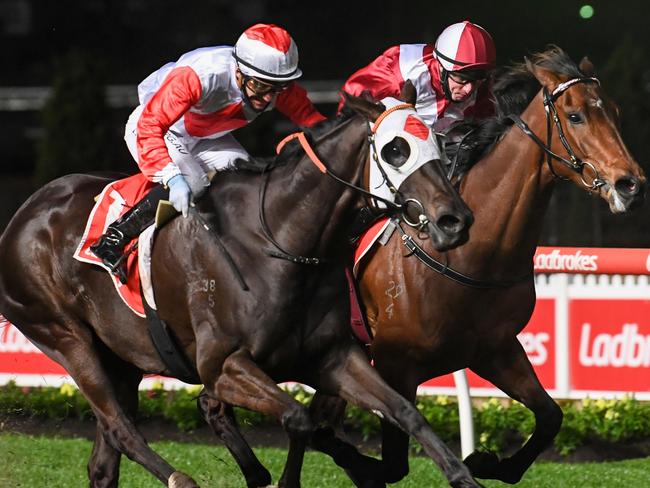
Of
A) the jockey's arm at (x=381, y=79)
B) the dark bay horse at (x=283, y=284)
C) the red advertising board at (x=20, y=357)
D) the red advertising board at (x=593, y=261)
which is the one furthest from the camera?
the red advertising board at (x=20, y=357)

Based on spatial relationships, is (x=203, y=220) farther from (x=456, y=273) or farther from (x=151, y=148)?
(x=456, y=273)

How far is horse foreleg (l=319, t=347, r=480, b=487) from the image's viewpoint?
4043 millimetres

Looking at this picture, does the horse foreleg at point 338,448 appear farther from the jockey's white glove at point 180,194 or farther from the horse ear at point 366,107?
the horse ear at point 366,107

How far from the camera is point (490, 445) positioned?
22.5 feet

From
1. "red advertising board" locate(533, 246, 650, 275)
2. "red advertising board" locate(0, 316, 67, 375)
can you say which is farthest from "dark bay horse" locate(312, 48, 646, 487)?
"red advertising board" locate(0, 316, 67, 375)

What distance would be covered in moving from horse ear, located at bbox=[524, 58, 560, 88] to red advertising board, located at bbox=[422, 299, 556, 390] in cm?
222

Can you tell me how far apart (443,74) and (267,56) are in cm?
98

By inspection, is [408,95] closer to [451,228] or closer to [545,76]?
[451,228]

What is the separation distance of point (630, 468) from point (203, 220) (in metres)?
2.78

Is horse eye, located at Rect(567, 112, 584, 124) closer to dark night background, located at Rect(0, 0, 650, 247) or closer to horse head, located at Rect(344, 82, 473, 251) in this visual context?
horse head, located at Rect(344, 82, 473, 251)

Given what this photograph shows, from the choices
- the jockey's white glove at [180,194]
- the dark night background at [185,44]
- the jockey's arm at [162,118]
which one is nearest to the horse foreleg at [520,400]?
the jockey's white glove at [180,194]

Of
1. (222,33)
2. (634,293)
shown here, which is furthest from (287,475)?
(222,33)

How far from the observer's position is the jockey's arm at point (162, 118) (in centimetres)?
447

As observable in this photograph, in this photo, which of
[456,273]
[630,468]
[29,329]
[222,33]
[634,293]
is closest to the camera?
[456,273]
